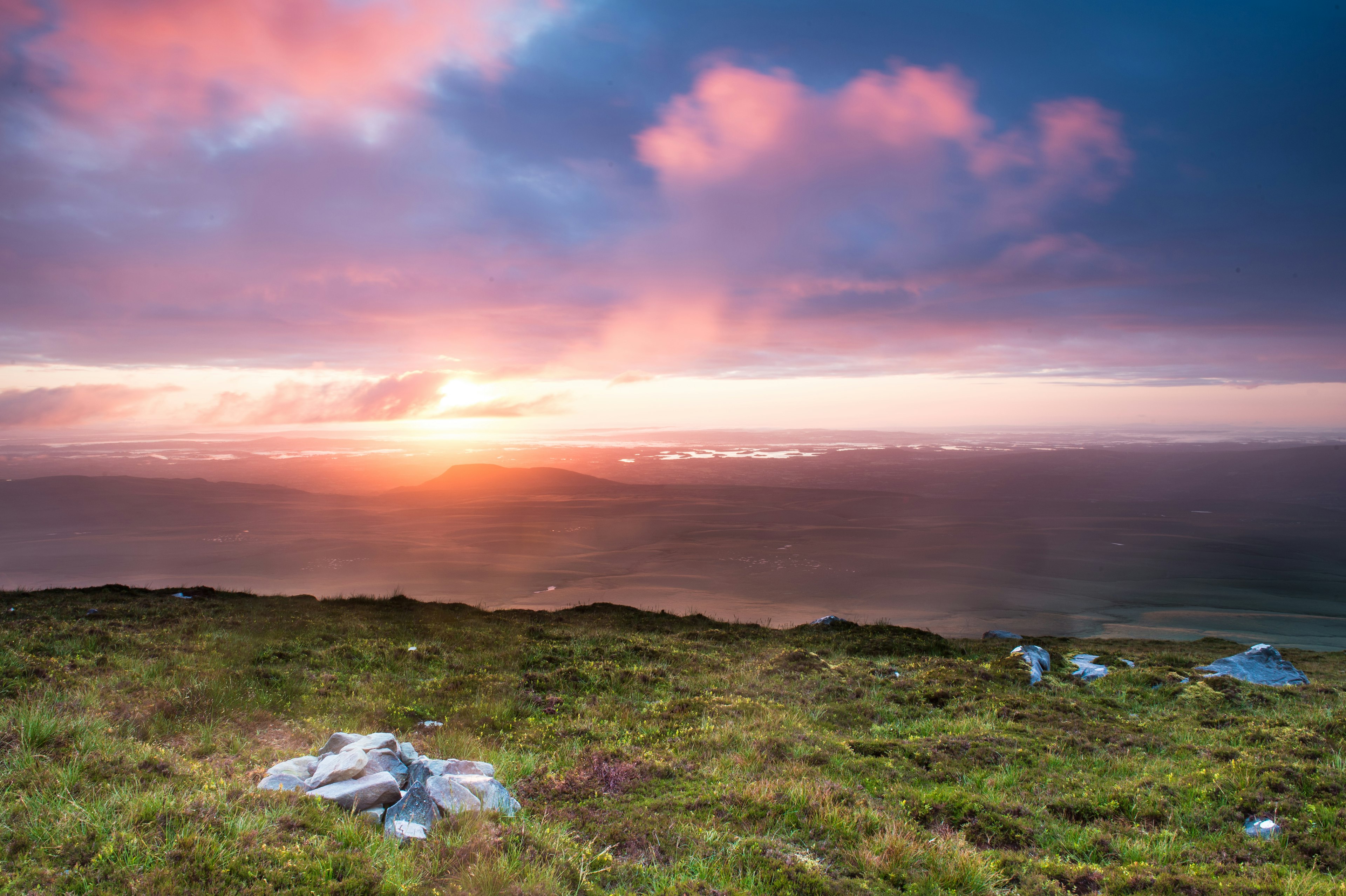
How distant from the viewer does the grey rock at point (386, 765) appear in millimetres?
7105

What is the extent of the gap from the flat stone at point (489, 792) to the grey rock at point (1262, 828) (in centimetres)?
843

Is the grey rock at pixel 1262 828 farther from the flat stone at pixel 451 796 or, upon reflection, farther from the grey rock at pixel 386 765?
the grey rock at pixel 386 765

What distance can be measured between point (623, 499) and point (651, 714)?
469 ft

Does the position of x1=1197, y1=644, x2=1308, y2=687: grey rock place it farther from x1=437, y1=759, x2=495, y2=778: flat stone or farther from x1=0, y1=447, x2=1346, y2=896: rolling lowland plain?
x1=437, y1=759, x2=495, y2=778: flat stone

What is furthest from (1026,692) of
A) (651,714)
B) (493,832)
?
(493,832)

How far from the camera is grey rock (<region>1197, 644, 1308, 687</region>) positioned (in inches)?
735

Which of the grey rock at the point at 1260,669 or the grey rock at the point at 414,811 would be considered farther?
the grey rock at the point at 1260,669

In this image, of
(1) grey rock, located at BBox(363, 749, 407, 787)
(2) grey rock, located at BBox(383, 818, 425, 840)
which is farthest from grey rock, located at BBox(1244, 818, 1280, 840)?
(1) grey rock, located at BBox(363, 749, 407, 787)

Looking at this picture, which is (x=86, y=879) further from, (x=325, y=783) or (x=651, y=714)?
(x=651, y=714)

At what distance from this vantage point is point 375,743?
7988 mm

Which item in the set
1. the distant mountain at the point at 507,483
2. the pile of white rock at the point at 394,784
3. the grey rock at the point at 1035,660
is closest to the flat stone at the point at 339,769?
the pile of white rock at the point at 394,784

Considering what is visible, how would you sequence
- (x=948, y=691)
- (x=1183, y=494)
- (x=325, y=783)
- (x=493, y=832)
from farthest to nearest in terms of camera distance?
(x=1183, y=494), (x=948, y=691), (x=325, y=783), (x=493, y=832)

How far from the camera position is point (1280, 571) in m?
74.8

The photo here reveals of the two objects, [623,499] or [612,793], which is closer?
[612,793]
